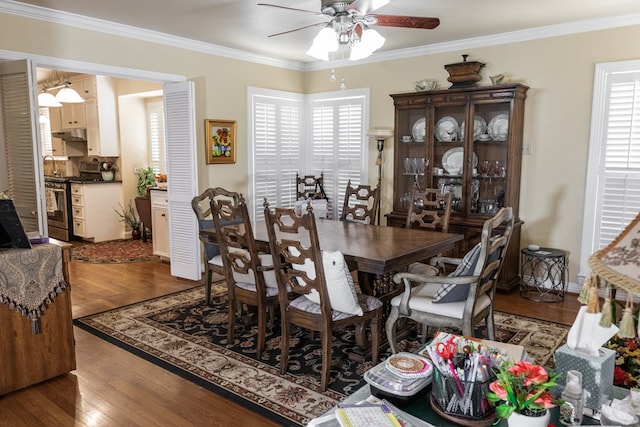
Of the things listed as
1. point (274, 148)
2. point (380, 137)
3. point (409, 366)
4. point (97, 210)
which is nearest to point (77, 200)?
point (97, 210)

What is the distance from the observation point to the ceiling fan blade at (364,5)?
8.82ft

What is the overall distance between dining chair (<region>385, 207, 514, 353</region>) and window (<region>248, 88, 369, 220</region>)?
3.24 metres

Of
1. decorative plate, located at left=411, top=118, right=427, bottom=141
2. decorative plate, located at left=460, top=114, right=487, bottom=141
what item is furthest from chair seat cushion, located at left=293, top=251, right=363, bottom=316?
decorative plate, located at left=411, top=118, right=427, bottom=141

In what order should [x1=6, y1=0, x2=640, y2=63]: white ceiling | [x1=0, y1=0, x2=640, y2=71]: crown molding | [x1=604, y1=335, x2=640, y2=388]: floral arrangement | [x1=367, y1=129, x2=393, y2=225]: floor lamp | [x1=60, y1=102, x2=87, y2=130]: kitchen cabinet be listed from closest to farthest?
1. [x1=604, y1=335, x2=640, y2=388]: floral arrangement
2. [x1=6, y1=0, x2=640, y2=63]: white ceiling
3. [x1=0, y1=0, x2=640, y2=71]: crown molding
4. [x1=367, y1=129, x2=393, y2=225]: floor lamp
5. [x1=60, y1=102, x2=87, y2=130]: kitchen cabinet

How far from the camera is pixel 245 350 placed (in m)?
3.37

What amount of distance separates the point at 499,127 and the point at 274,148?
278 cm

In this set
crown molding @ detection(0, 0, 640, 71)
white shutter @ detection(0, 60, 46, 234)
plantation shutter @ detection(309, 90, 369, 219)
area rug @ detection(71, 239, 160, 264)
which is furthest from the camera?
area rug @ detection(71, 239, 160, 264)

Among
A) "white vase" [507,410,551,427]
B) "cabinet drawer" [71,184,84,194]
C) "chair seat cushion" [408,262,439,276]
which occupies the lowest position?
"chair seat cushion" [408,262,439,276]

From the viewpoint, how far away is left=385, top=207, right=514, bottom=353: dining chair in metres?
2.66

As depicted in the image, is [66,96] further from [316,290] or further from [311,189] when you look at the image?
[316,290]

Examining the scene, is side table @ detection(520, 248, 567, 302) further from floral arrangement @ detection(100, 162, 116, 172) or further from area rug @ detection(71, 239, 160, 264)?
floral arrangement @ detection(100, 162, 116, 172)

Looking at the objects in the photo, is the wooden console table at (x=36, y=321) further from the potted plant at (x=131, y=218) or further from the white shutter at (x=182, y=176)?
the potted plant at (x=131, y=218)

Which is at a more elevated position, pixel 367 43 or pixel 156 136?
pixel 367 43

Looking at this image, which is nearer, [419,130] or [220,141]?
[419,130]
